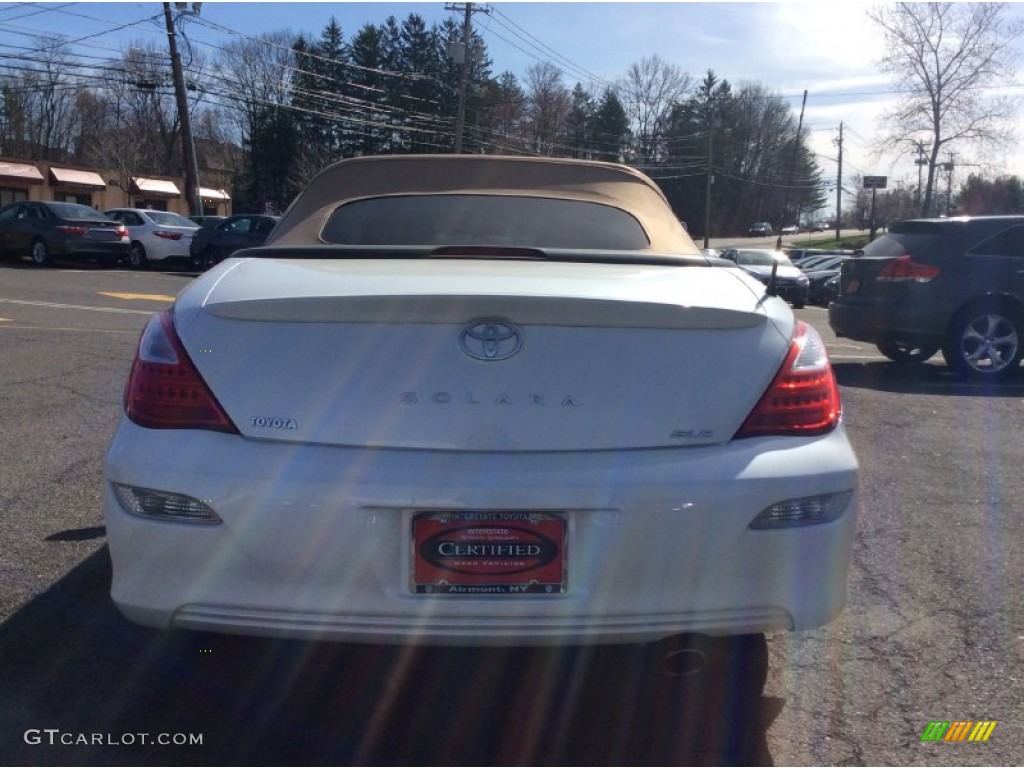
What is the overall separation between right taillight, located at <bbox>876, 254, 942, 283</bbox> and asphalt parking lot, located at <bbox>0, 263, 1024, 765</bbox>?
5336mm

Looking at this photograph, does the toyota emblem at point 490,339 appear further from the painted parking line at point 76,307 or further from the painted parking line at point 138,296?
the painted parking line at point 138,296

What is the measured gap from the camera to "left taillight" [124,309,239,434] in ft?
9.07

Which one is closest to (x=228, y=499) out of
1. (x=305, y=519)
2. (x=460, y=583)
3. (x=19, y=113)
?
(x=305, y=519)

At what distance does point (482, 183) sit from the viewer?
4535mm

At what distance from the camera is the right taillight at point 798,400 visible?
2.80 metres

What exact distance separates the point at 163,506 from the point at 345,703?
0.88 meters

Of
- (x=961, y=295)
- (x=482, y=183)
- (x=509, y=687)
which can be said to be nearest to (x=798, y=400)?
(x=509, y=687)

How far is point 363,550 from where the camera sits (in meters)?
2.61

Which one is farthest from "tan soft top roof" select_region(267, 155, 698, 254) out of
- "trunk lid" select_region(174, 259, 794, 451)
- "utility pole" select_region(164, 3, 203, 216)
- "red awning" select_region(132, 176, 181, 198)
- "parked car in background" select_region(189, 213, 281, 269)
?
"red awning" select_region(132, 176, 181, 198)

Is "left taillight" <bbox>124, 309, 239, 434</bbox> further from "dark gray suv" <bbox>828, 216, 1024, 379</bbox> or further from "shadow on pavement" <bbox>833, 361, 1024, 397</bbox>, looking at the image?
"dark gray suv" <bbox>828, 216, 1024, 379</bbox>

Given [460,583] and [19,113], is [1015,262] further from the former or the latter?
[19,113]

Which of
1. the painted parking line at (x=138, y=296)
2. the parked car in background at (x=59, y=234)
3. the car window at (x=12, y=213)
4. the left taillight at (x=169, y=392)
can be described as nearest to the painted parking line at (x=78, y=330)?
the painted parking line at (x=138, y=296)

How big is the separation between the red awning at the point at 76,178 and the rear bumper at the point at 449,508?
2170 inches

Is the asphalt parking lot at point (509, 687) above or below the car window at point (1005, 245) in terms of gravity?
below
